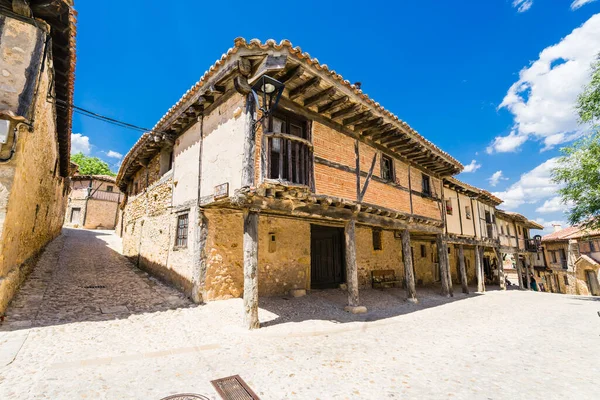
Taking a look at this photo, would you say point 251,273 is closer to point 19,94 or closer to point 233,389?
point 233,389

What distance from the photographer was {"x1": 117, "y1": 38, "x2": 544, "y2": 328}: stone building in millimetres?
6148

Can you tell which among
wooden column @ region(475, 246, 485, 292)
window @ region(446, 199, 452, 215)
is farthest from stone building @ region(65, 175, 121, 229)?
wooden column @ region(475, 246, 485, 292)

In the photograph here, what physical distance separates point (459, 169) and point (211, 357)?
12.3 meters

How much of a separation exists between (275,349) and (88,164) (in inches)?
1538

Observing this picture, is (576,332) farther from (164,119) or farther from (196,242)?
(164,119)

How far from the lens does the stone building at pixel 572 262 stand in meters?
23.8

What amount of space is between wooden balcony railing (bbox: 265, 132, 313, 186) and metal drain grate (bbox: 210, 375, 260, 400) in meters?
3.86

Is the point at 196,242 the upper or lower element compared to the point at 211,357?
upper

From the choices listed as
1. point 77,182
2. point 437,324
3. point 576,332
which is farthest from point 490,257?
point 77,182

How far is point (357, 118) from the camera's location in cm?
815

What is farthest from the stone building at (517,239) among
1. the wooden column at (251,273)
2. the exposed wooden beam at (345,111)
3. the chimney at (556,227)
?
the wooden column at (251,273)

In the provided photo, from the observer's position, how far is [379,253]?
12312 millimetres

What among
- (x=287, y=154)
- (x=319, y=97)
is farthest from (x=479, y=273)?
(x=287, y=154)

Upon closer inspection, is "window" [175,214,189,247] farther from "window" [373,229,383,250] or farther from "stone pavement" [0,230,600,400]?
"window" [373,229,383,250]
